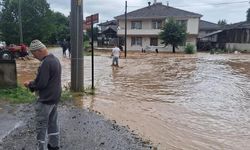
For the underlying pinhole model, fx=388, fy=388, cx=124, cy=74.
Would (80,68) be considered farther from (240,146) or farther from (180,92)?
(240,146)

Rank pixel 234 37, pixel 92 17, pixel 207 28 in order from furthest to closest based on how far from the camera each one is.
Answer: pixel 207 28 → pixel 234 37 → pixel 92 17

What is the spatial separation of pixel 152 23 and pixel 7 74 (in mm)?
49828

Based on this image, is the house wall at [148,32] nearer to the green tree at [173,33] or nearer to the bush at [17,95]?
the green tree at [173,33]

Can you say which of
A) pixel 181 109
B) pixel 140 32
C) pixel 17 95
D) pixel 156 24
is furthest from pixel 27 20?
pixel 181 109

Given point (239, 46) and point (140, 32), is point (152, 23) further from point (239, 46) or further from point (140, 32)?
point (239, 46)

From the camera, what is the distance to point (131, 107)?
38.4 ft

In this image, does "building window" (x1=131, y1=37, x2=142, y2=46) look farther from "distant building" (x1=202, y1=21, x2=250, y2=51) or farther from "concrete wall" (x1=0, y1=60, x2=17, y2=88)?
"concrete wall" (x1=0, y1=60, x2=17, y2=88)

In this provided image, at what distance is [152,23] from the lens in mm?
60594

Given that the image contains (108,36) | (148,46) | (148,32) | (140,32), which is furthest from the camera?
(108,36)

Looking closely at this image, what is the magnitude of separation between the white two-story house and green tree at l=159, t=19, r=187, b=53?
10.6 feet

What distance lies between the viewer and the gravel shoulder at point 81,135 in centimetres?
652

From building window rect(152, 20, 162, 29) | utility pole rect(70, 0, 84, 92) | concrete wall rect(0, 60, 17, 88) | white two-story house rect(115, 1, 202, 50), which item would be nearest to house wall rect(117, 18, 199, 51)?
white two-story house rect(115, 1, 202, 50)

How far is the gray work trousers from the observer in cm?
577

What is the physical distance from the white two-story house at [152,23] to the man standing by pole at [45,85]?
52.1 m
